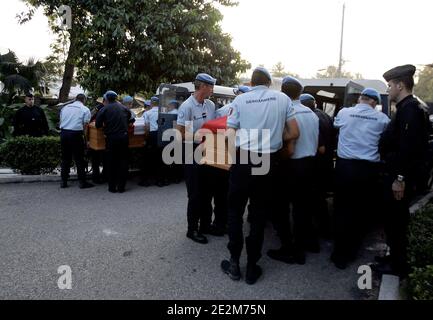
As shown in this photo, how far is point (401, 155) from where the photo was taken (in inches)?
128

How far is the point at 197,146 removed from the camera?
4.36 m

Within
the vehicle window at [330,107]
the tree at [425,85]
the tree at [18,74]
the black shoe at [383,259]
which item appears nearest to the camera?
the black shoe at [383,259]

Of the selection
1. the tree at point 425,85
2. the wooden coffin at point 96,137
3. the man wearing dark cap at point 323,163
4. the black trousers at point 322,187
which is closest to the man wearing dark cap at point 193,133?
the man wearing dark cap at point 323,163

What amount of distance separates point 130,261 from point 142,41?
7647mm

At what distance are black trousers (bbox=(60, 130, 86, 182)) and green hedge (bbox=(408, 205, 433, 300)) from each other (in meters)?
5.81

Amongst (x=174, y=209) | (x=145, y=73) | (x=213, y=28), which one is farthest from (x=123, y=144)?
(x=213, y=28)

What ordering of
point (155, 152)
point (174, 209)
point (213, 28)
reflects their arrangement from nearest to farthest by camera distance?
point (174, 209)
point (155, 152)
point (213, 28)

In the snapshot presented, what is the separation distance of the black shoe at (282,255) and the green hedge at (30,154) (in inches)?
223

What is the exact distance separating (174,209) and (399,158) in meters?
3.53

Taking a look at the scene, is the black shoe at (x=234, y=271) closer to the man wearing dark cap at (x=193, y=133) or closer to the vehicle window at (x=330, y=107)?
the man wearing dark cap at (x=193, y=133)

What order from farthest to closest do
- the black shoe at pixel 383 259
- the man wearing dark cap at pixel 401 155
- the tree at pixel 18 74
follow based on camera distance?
1. the tree at pixel 18 74
2. the black shoe at pixel 383 259
3. the man wearing dark cap at pixel 401 155

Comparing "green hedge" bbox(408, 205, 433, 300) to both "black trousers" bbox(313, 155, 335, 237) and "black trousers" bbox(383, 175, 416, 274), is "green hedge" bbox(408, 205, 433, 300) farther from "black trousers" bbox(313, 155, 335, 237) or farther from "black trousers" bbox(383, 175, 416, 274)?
"black trousers" bbox(313, 155, 335, 237)

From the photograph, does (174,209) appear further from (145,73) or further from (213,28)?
(213,28)

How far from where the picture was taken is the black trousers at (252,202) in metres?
3.33
